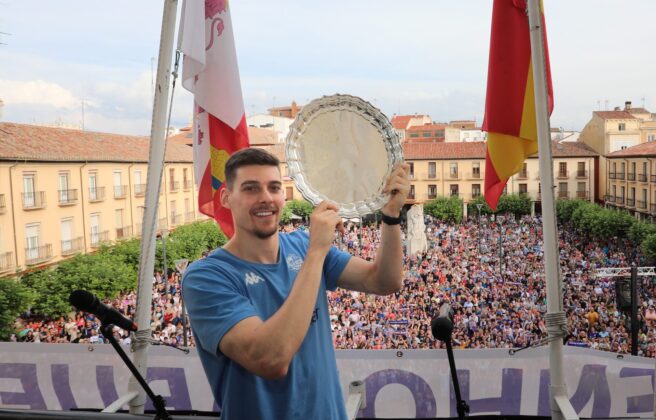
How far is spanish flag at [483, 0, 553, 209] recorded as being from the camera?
3699 millimetres

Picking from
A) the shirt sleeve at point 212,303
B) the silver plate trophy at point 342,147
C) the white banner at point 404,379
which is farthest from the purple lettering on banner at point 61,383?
the shirt sleeve at point 212,303

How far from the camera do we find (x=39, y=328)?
48.6ft

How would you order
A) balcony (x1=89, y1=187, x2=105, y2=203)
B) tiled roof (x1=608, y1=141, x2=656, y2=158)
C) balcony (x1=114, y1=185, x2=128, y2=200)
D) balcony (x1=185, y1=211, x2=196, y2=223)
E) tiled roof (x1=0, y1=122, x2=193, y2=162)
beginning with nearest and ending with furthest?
tiled roof (x1=0, y1=122, x2=193, y2=162) < balcony (x1=89, y1=187, x2=105, y2=203) < balcony (x1=114, y1=185, x2=128, y2=200) < balcony (x1=185, y1=211, x2=196, y2=223) < tiled roof (x1=608, y1=141, x2=656, y2=158)

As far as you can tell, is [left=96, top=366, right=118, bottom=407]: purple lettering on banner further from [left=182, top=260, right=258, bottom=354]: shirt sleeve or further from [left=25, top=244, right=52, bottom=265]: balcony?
[left=25, top=244, right=52, bottom=265]: balcony

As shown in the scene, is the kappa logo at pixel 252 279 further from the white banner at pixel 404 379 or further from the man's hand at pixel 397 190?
the white banner at pixel 404 379

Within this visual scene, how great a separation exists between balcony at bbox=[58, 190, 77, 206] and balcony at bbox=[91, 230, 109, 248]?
1683mm

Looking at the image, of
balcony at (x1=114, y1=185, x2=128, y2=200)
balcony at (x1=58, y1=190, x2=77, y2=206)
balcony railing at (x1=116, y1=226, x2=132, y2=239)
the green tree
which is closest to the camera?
the green tree

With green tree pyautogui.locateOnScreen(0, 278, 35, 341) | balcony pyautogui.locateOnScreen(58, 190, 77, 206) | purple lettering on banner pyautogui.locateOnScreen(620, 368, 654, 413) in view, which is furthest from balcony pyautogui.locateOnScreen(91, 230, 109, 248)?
purple lettering on banner pyautogui.locateOnScreen(620, 368, 654, 413)

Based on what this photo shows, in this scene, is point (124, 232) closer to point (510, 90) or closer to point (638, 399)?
point (510, 90)

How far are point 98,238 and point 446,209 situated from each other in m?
23.7

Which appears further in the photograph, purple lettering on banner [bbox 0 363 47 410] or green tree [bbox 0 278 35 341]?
green tree [bbox 0 278 35 341]

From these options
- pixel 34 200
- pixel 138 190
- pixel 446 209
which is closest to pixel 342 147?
pixel 34 200

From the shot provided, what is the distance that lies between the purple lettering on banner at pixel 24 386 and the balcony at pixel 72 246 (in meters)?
19.0

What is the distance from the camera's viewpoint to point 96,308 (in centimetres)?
172
